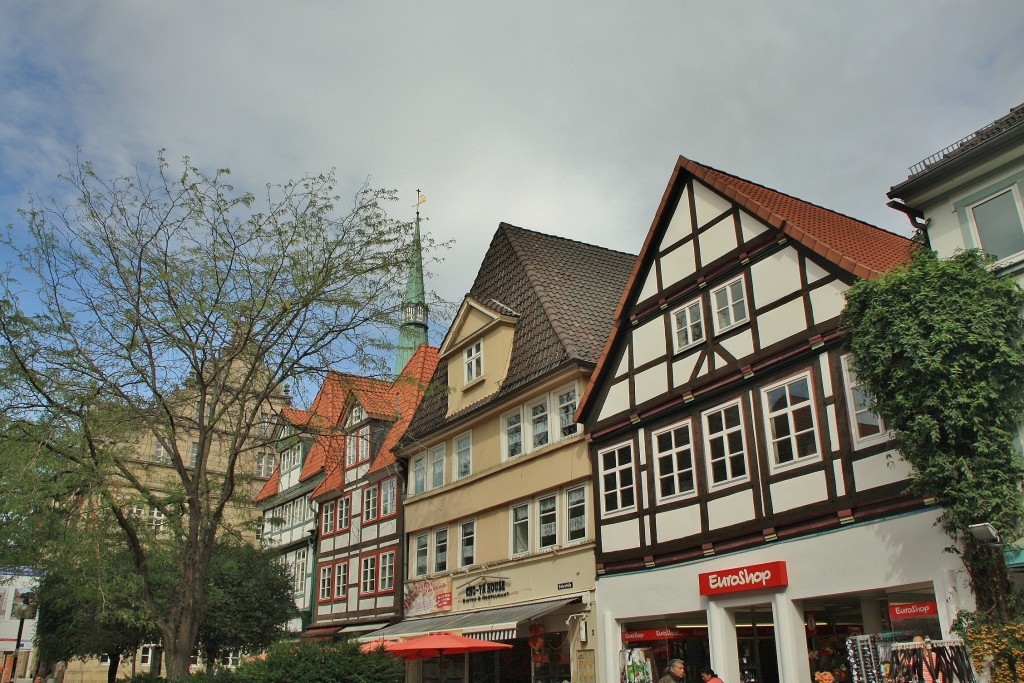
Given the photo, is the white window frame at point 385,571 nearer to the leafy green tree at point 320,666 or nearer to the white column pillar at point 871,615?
the leafy green tree at point 320,666

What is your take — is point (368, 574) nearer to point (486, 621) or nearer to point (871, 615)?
point (486, 621)

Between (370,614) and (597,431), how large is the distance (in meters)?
14.7

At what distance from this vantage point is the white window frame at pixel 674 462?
1809cm

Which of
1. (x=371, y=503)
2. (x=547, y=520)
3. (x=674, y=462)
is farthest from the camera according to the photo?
(x=371, y=503)

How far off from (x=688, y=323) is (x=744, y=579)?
5.43 meters

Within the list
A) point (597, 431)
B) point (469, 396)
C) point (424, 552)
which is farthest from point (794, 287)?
point (424, 552)

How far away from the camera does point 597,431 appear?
20906 mm

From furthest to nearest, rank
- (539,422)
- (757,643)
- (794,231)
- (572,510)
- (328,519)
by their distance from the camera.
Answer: (328,519) < (539,422) < (572,510) < (757,643) < (794,231)

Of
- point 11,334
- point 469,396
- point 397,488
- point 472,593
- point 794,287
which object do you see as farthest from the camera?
point 397,488

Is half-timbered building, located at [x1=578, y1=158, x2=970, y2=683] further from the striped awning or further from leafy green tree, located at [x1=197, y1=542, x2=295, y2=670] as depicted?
leafy green tree, located at [x1=197, y1=542, x2=295, y2=670]

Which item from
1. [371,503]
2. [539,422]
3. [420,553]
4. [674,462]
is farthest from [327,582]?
[674,462]

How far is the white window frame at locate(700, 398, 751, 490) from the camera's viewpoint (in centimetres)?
1688

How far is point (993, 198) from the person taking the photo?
1381cm

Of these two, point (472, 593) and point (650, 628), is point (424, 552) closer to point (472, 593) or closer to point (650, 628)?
point (472, 593)
